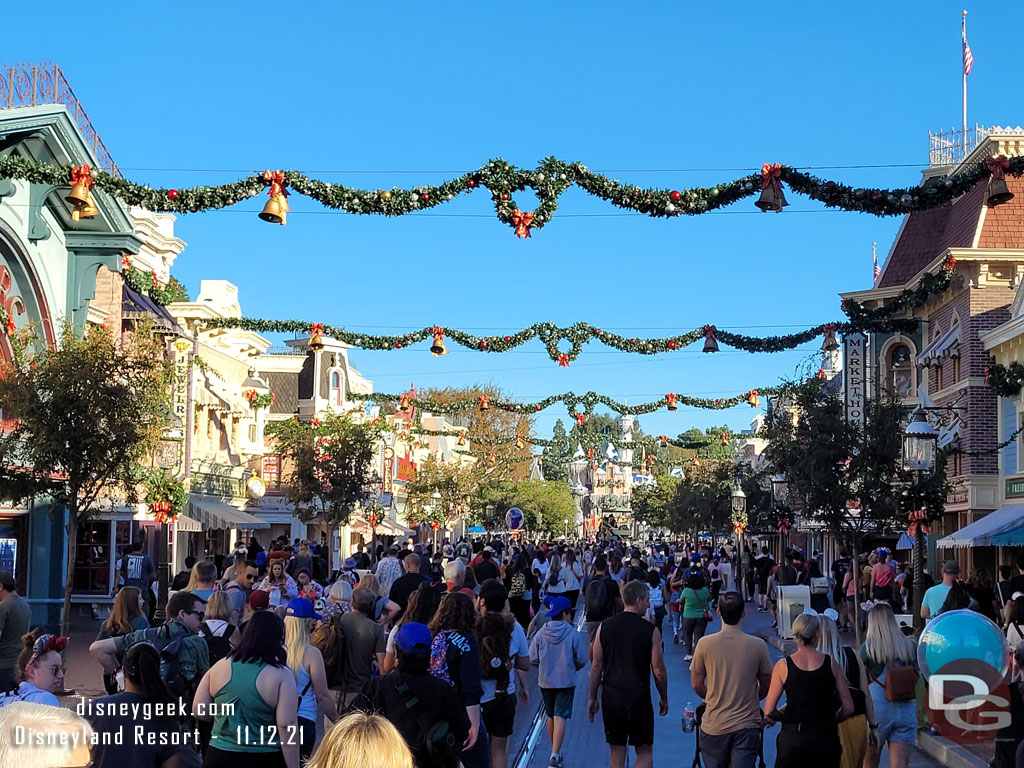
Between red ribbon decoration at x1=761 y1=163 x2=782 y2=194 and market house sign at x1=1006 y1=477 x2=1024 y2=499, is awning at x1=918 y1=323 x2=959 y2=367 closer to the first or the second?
market house sign at x1=1006 y1=477 x2=1024 y2=499

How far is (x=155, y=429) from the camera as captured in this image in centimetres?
1812

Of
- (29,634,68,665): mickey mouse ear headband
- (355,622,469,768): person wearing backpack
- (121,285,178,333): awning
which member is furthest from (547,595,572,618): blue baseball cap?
(121,285,178,333): awning

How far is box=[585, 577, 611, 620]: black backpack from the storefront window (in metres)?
22.7

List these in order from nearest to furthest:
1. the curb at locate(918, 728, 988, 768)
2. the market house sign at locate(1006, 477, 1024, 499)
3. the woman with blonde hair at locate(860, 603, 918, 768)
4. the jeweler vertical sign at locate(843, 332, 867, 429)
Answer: the woman with blonde hair at locate(860, 603, 918, 768) → the curb at locate(918, 728, 988, 768) → the market house sign at locate(1006, 477, 1024, 499) → the jeweler vertical sign at locate(843, 332, 867, 429)

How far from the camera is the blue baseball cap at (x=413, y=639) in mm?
7176

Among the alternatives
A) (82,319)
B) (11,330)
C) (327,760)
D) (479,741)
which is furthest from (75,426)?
(327,760)

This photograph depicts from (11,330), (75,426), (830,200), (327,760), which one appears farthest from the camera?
(11,330)

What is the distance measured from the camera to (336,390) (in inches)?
2421

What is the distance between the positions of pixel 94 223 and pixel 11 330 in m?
3.54

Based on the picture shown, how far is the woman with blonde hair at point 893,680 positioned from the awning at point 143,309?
2455 cm

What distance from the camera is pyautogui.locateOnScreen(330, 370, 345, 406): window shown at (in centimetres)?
6109

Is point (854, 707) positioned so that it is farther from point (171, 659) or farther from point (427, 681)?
point (171, 659)

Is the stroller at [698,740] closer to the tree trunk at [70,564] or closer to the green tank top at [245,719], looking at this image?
the green tank top at [245,719]

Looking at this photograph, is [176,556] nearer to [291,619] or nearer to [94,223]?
[94,223]
